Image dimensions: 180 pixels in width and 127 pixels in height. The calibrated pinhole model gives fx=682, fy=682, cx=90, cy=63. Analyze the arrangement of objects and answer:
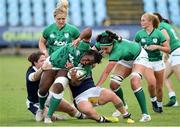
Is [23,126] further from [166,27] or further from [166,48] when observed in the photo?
[166,27]

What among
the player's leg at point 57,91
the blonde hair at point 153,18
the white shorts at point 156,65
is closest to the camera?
the player's leg at point 57,91

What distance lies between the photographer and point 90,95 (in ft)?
36.1

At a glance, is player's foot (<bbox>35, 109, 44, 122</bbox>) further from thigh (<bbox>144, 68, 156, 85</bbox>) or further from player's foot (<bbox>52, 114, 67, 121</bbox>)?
thigh (<bbox>144, 68, 156, 85</bbox>)

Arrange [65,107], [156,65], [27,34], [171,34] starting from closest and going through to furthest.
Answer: [65,107]
[156,65]
[171,34]
[27,34]

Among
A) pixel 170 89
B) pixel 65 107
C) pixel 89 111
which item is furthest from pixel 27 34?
pixel 89 111

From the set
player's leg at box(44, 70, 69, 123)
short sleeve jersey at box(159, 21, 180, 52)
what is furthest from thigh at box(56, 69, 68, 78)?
short sleeve jersey at box(159, 21, 180, 52)

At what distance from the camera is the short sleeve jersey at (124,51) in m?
11.0

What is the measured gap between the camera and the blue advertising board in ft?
111

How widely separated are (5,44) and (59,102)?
23.5 m

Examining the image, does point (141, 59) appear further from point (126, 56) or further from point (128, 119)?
point (128, 119)

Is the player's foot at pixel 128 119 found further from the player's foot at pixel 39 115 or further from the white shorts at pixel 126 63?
the player's foot at pixel 39 115

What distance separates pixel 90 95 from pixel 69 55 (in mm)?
729

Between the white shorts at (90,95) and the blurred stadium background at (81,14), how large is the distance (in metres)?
23.0

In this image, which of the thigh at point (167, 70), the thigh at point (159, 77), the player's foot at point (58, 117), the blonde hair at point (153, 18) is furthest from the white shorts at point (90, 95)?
the thigh at point (167, 70)
